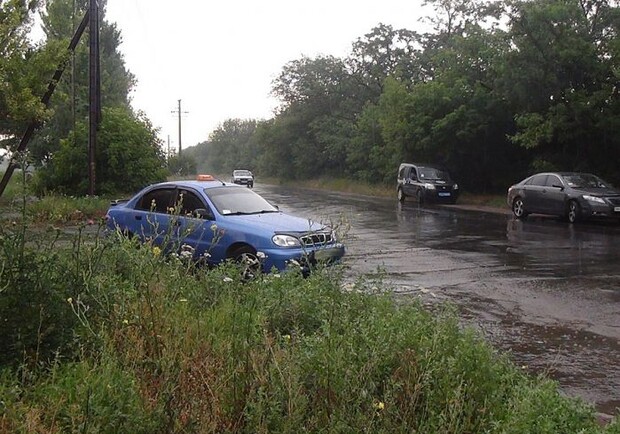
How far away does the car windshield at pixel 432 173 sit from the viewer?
32084mm

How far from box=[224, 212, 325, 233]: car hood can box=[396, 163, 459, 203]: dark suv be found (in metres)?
21.6

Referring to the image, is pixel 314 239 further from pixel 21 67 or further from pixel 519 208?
pixel 519 208

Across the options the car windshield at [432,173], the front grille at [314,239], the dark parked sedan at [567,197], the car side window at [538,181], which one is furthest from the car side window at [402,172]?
the front grille at [314,239]

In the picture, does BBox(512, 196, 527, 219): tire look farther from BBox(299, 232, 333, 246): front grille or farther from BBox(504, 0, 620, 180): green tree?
BBox(299, 232, 333, 246): front grille

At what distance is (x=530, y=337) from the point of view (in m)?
7.31

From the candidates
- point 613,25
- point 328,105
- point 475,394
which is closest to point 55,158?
point 613,25

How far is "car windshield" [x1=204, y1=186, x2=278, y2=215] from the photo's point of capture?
34.6 ft

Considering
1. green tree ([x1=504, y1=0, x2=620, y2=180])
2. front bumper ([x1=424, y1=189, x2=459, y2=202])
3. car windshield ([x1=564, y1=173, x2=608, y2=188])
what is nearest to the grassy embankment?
car windshield ([x1=564, y1=173, x2=608, y2=188])

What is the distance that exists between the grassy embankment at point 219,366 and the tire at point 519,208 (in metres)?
18.8

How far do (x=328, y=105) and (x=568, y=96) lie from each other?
36.5m

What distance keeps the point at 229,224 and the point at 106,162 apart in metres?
16.3

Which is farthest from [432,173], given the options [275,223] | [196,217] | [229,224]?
[196,217]

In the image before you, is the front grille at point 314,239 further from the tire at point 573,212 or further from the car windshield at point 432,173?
the car windshield at point 432,173

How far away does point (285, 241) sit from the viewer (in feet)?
31.2
